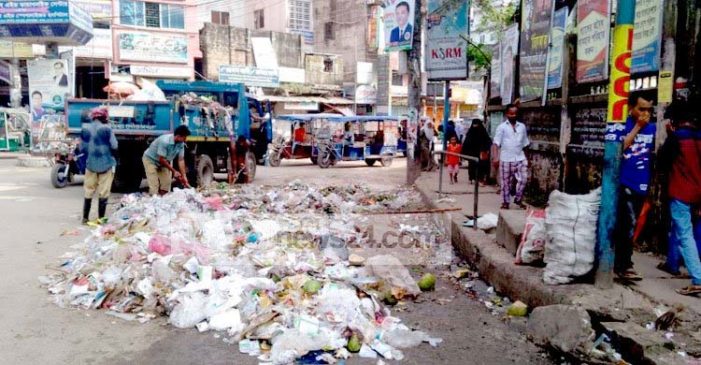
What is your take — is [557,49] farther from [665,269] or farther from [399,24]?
[399,24]

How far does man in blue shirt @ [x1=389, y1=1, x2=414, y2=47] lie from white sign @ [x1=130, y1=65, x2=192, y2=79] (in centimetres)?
1591

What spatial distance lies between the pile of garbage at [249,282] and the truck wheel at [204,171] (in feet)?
13.1

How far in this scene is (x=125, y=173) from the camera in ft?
38.5

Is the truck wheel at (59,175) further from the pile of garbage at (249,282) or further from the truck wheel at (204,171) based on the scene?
the pile of garbage at (249,282)

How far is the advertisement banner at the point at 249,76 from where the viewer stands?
27.1 meters

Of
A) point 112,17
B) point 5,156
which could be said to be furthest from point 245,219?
point 112,17

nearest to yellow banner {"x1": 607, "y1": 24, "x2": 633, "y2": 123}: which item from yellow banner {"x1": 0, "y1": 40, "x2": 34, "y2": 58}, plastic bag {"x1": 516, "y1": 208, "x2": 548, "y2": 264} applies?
plastic bag {"x1": 516, "y1": 208, "x2": 548, "y2": 264}

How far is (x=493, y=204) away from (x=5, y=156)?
66.8ft


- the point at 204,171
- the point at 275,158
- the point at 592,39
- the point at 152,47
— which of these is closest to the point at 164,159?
the point at 204,171

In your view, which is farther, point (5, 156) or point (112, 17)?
point (112, 17)

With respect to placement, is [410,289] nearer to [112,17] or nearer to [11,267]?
[11,267]

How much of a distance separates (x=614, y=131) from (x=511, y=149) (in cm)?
355

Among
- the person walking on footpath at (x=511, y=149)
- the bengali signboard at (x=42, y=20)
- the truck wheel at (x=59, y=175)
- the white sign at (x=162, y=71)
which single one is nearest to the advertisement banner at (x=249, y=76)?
the white sign at (x=162, y=71)

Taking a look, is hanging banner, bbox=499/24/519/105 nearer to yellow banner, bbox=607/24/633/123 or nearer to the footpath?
the footpath
